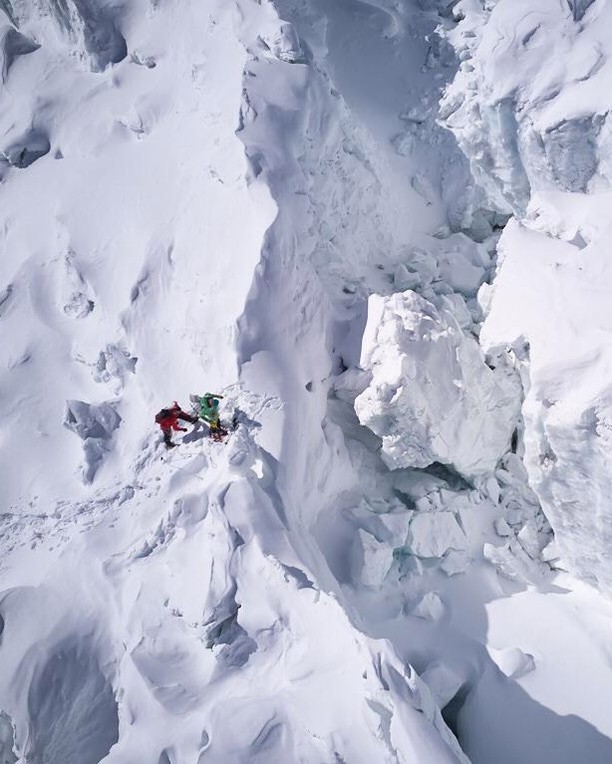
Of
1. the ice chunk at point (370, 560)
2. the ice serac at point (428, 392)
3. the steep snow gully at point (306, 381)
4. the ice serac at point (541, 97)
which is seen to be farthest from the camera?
the ice serac at point (428, 392)

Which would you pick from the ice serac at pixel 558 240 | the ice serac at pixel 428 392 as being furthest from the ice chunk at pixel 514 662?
the ice serac at pixel 428 392

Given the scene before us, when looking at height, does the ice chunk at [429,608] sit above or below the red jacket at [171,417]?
below

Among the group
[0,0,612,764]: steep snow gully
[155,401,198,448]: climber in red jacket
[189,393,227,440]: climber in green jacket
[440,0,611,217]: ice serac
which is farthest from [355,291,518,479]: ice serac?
[440,0,611,217]: ice serac

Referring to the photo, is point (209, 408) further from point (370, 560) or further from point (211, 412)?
point (370, 560)

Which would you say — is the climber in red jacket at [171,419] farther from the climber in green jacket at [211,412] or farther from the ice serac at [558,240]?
the ice serac at [558,240]

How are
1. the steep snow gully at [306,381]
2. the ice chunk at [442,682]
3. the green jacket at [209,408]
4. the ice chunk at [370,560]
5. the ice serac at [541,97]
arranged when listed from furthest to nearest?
1. the ice chunk at [370,560]
2. the ice serac at [541,97]
3. the green jacket at [209,408]
4. the ice chunk at [442,682]
5. the steep snow gully at [306,381]

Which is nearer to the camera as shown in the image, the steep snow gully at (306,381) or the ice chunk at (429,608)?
the steep snow gully at (306,381)

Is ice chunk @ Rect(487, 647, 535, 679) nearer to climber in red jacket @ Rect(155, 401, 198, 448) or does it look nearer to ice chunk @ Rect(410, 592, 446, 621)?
ice chunk @ Rect(410, 592, 446, 621)

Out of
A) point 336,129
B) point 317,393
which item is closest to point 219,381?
point 317,393
